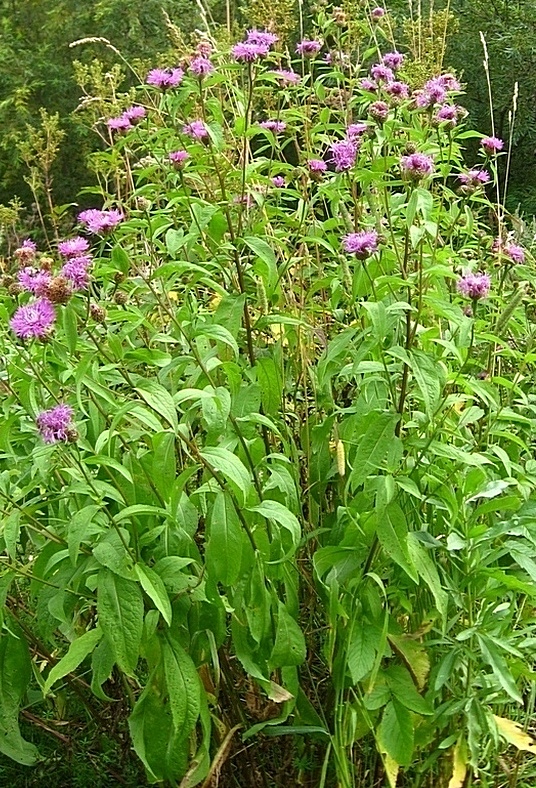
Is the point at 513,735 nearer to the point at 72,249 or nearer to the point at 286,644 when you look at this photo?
the point at 286,644

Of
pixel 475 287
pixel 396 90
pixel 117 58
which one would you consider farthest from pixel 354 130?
pixel 117 58

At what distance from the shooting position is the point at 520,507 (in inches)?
58.4

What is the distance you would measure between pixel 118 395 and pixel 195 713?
475 millimetres

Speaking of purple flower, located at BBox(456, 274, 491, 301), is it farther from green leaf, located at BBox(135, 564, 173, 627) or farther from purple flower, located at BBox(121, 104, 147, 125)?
purple flower, located at BBox(121, 104, 147, 125)

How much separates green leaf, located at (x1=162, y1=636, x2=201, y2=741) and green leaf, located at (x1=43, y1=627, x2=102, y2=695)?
101 mm

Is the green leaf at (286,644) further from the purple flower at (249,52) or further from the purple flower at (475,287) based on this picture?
the purple flower at (249,52)

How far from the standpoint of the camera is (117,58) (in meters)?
7.11

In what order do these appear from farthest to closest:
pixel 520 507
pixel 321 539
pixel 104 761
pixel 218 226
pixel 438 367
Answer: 1. pixel 104 761
2. pixel 321 539
3. pixel 218 226
4. pixel 520 507
5. pixel 438 367

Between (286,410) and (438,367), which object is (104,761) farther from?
(438,367)

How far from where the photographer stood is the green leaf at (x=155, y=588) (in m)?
1.21

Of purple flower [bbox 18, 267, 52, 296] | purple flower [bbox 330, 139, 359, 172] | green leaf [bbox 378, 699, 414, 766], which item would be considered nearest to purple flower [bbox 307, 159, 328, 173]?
purple flower [bbox 330, 139, 359, 172]

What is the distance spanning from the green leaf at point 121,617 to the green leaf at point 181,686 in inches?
3.1

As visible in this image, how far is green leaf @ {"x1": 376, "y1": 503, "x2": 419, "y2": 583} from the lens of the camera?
1316 millimetres

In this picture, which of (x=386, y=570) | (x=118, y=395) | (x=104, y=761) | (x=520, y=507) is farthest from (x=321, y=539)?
(x=104, y=761)
